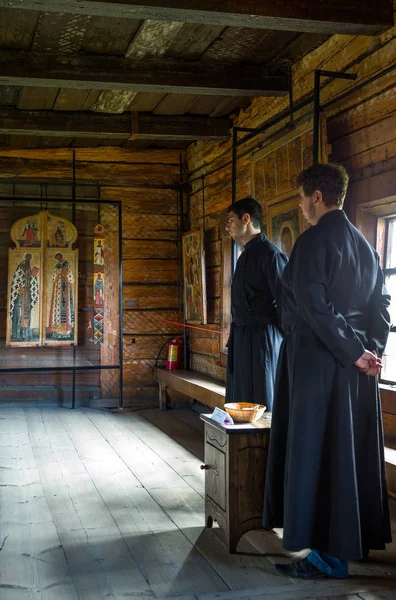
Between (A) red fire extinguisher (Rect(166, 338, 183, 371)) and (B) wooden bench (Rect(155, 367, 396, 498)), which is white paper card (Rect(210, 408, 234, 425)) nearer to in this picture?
(B) wooden bench (Rect(155, 367, 396, 498))

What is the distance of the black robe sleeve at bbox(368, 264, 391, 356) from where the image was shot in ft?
10.4

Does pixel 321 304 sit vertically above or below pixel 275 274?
below

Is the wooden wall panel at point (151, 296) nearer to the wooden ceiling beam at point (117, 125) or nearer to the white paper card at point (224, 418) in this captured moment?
the wooden ceiling beam at point (117, 125)

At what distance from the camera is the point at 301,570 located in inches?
122

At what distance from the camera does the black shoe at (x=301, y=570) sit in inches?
122

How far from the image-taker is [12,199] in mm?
7832

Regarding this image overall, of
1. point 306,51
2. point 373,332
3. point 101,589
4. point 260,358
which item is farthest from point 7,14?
point 101,589

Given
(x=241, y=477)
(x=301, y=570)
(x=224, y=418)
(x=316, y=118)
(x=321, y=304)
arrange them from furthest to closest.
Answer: (x=316, y=118), (x=224, y=418), (x=241, y=477), (x=301, y=570), (x=321, y=304)

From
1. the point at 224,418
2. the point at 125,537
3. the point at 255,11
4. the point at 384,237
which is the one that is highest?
the point at 255,11

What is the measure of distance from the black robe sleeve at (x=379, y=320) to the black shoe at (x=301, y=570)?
40.8 inches

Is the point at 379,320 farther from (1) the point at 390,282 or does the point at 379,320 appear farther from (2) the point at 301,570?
(1) the point at 390,282

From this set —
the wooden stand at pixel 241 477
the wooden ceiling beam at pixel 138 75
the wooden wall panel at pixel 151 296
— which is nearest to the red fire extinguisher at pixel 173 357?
the wooden wall panel at pixel 151 296

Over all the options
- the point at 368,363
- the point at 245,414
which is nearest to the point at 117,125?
the point at 245,414

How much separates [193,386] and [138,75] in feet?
10.5
